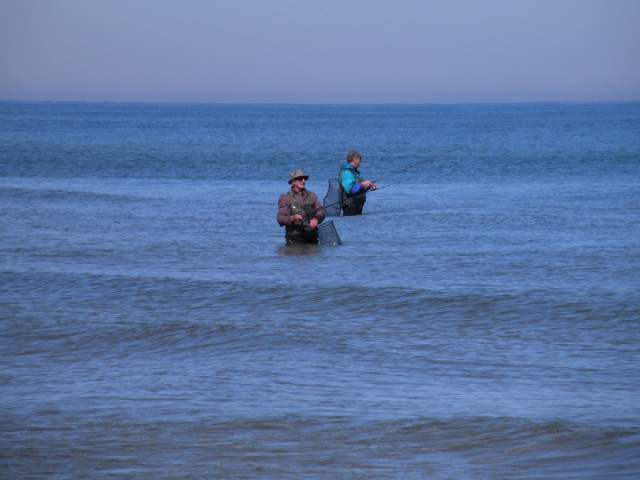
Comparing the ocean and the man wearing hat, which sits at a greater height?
the man wearing hat

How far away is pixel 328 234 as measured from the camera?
585 inches

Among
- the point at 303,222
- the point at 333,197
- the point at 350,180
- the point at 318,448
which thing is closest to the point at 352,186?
the point at 350,180

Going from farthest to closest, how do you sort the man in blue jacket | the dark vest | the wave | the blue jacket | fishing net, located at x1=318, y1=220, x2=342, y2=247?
the blue jacket < the man in blue jacket < fishing net, located at x1=318, y1=220, x2=342, y2=247 < the dark vest < the wave

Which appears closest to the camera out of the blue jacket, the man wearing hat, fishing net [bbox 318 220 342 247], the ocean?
the ocean

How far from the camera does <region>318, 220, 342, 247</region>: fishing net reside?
1471 cm

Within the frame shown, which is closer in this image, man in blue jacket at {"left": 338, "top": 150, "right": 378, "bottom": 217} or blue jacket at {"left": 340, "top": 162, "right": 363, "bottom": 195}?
man in blue jacket at {"left": 338, "top": 150, "right": 378, "bottom": 217}

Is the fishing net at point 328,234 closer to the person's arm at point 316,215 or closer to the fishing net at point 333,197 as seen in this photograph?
the person's arm at point 316,215

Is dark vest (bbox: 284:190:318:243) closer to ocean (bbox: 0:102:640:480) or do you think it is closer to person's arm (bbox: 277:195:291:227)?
person's arm (bbox: 277:195:291:227)

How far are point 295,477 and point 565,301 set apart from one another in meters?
5.63

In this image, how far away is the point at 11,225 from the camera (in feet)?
58.9

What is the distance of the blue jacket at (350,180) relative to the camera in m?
17.7

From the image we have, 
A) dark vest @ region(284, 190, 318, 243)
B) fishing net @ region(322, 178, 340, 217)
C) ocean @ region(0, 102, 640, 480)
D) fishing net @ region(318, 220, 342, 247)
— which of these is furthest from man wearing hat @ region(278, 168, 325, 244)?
fishing net @ region(322, 178, 340, 217)

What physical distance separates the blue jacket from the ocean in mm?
643

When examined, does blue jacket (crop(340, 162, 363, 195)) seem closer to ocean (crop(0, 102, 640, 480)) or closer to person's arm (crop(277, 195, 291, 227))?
ocean (crop(0, 102, 640, 480))
